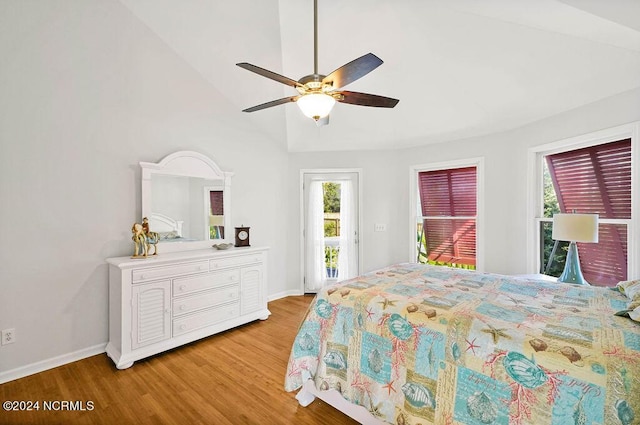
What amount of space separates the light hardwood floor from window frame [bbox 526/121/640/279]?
2.55 metres

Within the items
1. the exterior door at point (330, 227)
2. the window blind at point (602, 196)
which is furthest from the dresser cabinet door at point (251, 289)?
the window blind at point (602, 196)

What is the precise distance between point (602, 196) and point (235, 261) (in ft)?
12.0

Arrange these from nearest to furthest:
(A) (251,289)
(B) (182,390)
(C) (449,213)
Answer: (B) (182,390) < (A) (251,289) < (C) (449,213)

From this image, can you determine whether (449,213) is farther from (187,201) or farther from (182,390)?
(182,390)

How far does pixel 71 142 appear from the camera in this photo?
257 cm

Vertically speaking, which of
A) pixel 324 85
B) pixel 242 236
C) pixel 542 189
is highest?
pixel 324 85

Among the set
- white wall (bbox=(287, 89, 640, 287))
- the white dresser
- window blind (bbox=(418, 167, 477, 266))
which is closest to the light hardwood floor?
the white dresser

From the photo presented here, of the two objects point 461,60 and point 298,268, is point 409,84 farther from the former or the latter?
point 298,268

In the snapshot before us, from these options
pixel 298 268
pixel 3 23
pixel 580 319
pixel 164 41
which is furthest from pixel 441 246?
pixel 3 23

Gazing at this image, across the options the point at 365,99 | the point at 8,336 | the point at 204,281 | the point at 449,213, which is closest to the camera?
the point at 365,99

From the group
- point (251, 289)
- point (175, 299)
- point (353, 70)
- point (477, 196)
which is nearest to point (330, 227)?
point (251, 289)

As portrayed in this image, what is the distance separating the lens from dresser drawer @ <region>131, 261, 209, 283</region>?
8.35 ft

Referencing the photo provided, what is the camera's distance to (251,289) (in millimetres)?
3463

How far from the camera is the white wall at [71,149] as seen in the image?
2307 millimetres
